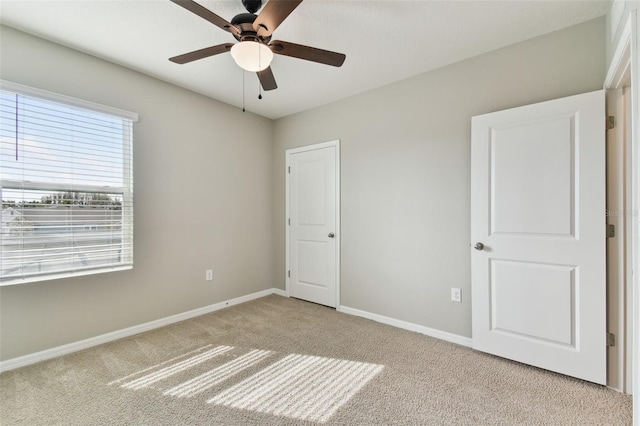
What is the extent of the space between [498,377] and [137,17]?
366 centimetres

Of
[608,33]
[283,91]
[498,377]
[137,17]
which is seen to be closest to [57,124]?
[137,17]

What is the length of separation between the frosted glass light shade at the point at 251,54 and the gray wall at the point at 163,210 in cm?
165

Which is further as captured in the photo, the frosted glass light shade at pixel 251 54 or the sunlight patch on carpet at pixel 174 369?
the sunlight patch on carpet at pixel 174 369

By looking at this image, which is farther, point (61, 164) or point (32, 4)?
point (61, 164)

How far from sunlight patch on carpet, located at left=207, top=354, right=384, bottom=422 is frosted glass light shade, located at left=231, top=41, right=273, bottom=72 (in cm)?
215

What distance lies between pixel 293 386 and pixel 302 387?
6 cm

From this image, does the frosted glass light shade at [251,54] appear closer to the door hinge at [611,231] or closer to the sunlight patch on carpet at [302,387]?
the sunlight patch on carpet at [302,387]

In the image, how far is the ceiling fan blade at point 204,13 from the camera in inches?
55.1

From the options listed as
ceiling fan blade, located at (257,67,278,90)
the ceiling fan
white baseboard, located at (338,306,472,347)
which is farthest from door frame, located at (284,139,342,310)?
the ceiling fan

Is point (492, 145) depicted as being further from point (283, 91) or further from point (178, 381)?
point (178, 381)

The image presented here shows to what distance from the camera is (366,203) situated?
3.20 meters

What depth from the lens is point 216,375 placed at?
205 centimetres

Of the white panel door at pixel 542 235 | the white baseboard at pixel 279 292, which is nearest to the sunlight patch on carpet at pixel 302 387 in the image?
the white panel door at pixel 542 235

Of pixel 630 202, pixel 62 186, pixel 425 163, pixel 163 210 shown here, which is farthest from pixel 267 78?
pixel 630 202
